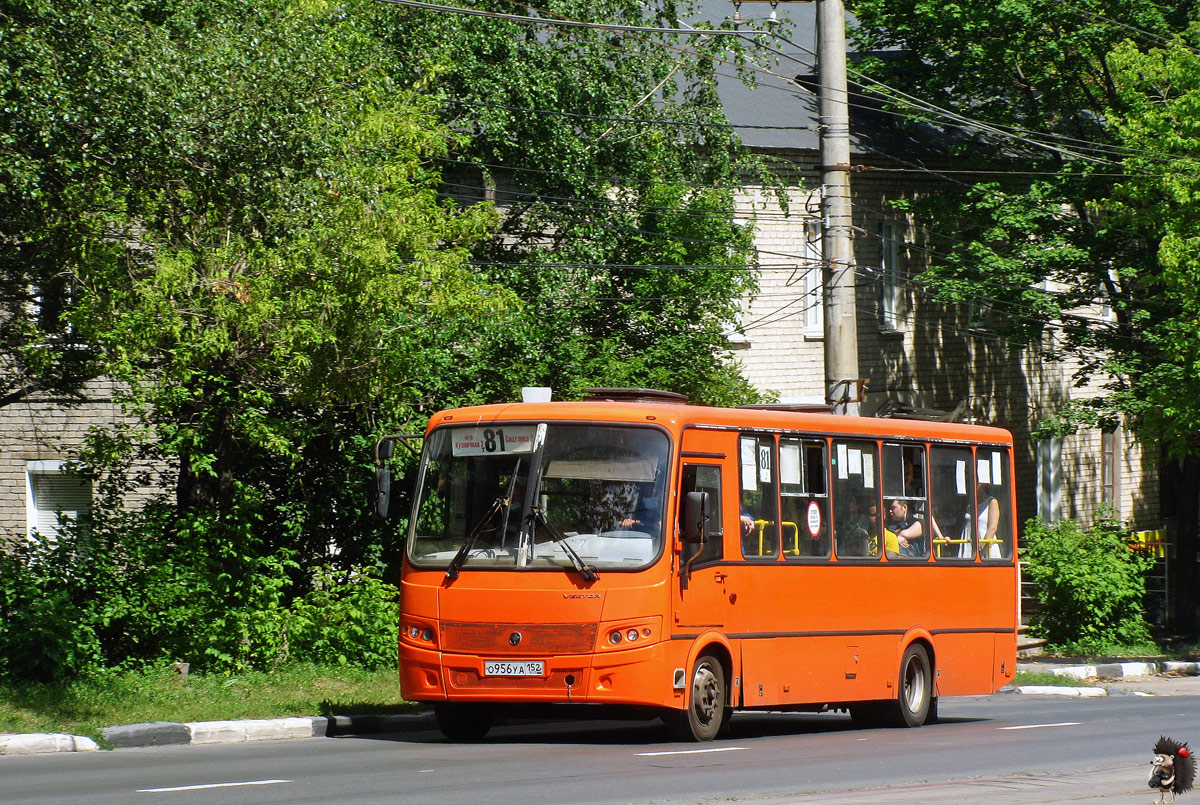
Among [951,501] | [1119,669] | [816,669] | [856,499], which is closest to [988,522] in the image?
[951,501]

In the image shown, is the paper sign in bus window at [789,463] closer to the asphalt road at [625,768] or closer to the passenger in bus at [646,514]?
the passenger in bus at [646,514]

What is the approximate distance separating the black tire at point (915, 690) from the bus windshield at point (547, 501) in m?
4.67

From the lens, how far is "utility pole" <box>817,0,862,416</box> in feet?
63.3

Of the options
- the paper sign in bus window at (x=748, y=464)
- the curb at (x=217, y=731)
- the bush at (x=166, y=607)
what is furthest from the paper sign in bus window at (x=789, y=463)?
the bush at (x=166, y=607)

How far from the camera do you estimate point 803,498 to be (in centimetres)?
1519

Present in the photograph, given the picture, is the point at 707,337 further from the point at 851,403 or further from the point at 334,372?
the point at 334,372

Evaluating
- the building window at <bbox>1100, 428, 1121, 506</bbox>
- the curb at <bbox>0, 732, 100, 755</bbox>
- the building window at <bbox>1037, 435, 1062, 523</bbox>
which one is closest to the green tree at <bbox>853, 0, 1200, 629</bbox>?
the building window at <bbox>1037, 435, 1062, 523</bbox>

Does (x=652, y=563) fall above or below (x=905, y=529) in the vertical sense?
below

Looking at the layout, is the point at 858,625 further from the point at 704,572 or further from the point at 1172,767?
the point at 1172,767

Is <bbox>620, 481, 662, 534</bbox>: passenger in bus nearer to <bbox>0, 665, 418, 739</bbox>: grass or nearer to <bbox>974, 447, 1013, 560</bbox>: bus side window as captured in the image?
<bbox>0, 665, 418, 739</bbox>: grass

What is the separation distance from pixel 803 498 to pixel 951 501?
2.92 m

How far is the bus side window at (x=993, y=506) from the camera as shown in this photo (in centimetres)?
1794

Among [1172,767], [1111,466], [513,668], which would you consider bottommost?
[1172,767]

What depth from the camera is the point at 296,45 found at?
15.5 m
